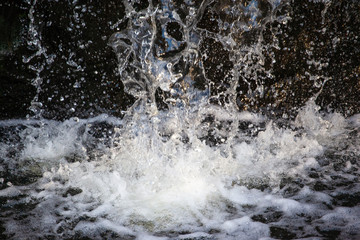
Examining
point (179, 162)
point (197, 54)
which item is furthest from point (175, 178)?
point (197, 54)

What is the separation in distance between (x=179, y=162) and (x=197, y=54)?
3.68 feet

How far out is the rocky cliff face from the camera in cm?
315

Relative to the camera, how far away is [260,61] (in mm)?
3619

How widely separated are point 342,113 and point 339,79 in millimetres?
403

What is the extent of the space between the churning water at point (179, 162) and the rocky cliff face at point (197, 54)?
3 centimetres

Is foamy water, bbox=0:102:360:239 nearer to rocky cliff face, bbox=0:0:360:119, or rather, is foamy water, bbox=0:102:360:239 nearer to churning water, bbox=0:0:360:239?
churning water, bbox=0:0:360:239

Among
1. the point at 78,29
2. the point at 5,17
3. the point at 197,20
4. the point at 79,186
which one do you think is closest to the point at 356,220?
the point at 79,186

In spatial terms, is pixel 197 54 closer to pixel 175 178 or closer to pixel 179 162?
pixel 179 162

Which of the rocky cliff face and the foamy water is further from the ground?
the rocky cliff face

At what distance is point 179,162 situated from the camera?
274 cm

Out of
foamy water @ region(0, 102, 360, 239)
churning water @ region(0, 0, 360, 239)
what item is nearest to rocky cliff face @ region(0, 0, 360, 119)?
churning water @ region(0, 0, 360, 239)

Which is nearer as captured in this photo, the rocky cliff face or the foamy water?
the foamy water

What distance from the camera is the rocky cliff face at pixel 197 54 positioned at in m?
3.15

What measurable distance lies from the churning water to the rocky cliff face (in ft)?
0.11
